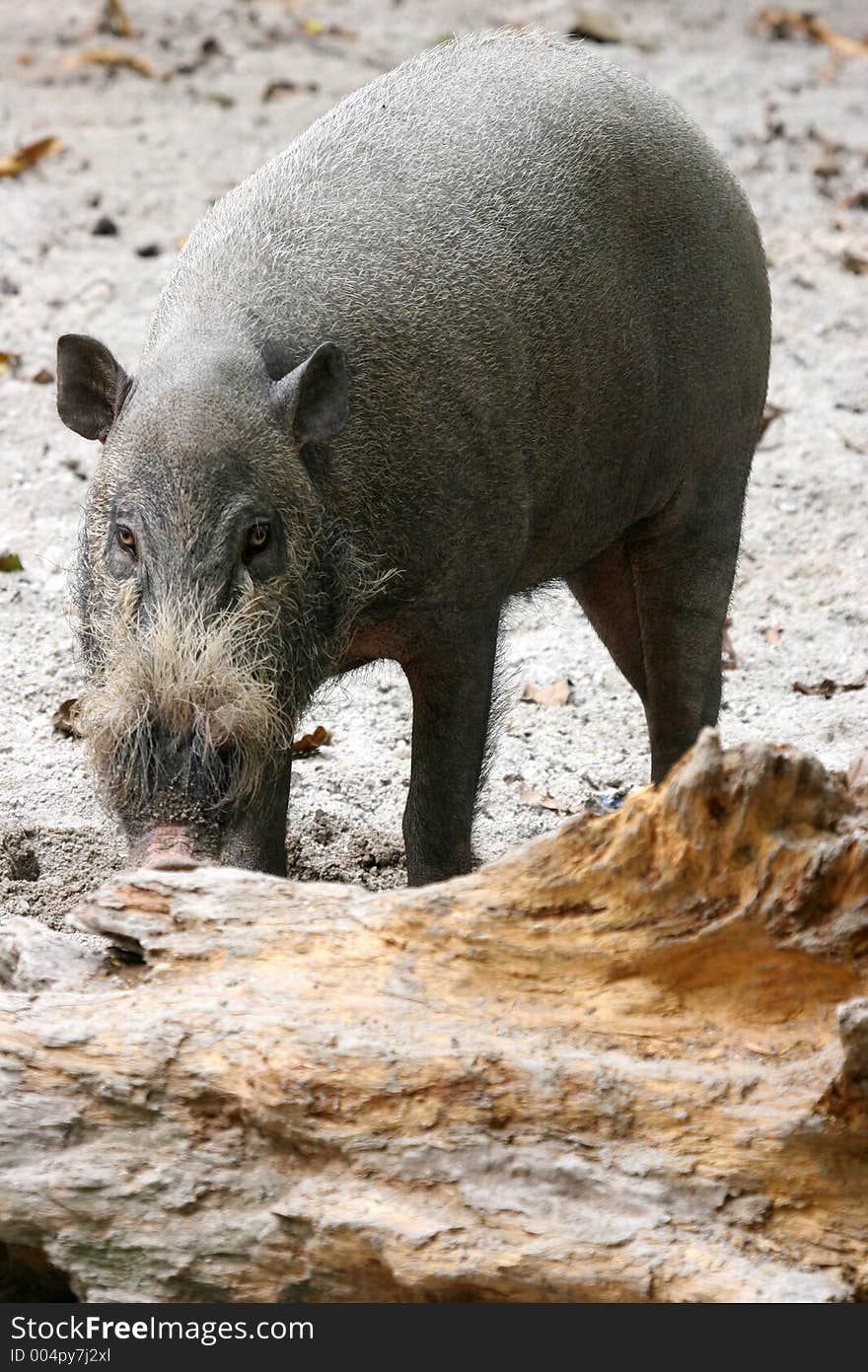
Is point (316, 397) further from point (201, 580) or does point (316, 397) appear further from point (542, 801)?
point (542, 801)

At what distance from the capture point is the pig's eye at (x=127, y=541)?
342cm

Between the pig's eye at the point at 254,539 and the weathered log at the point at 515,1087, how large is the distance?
98 cm

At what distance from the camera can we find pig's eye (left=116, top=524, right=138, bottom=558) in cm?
342

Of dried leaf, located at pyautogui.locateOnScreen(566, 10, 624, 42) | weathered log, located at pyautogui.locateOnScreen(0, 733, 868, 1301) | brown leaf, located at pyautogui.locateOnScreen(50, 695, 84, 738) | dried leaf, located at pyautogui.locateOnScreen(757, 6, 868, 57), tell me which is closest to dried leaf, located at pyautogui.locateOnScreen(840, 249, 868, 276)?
dried leaf, located at pyautogui.locateOnScreen(566, 10, 624, 42)

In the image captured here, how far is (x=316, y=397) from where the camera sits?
359 cm

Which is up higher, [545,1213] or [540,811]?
[545,1213]

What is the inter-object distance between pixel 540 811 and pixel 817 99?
7.48m

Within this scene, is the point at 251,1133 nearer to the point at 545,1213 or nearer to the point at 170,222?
the point at 545,1213

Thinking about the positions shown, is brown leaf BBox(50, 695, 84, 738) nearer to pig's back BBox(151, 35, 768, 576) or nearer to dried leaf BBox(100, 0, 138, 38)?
pig's back BBox(151, 35, 768, 576)

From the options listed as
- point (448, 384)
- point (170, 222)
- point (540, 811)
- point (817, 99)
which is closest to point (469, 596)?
point (448, 384)

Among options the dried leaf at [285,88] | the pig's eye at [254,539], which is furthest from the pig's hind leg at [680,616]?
the dried leaf at [285,88]

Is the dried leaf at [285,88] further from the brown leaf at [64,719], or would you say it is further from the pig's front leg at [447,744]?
the pig's front leg at [447,744]

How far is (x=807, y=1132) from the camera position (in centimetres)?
238

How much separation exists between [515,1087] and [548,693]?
3086 mm
